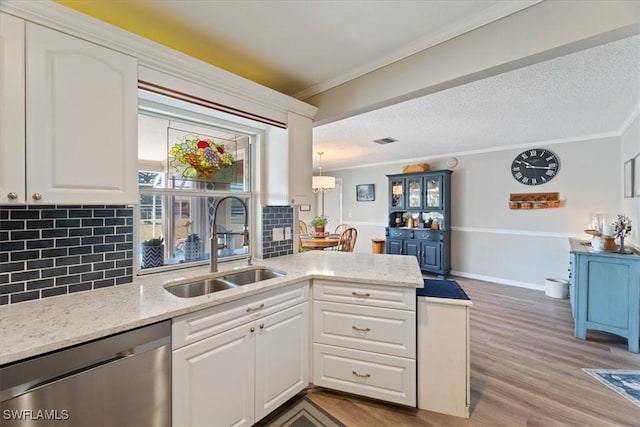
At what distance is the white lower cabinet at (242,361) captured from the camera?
1286 millimetres

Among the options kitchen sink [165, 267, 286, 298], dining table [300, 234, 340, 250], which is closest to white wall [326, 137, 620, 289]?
dining table [300, 234, 340, 250]

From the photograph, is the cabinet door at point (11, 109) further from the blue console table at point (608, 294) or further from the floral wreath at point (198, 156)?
the blue console table at point (608, 294)

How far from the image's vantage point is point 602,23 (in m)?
1.26

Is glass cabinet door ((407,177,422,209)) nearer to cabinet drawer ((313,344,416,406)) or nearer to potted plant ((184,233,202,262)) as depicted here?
cabinet drawer ((313,344,416,406))

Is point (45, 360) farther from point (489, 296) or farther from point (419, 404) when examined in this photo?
point (489, 296)

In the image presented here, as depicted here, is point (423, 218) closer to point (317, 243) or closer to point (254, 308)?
point (317, 243)

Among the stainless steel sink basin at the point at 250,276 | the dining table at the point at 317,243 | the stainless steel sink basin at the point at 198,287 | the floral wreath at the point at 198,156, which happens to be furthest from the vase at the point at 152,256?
the dining table at the point at 317,243

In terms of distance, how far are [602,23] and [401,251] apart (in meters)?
4.65

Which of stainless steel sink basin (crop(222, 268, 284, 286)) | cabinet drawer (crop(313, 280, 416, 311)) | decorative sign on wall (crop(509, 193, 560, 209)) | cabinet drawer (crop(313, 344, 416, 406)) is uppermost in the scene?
decorative sign on wall (crop(509, 193, 560, 209))

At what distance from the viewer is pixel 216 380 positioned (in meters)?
1.38

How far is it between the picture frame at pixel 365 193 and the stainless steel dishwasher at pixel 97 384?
5.85 m

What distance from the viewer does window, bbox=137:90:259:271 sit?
186 centimetres

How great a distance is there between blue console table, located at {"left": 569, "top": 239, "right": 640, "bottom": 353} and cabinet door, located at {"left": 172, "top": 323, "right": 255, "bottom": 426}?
10.9 feet

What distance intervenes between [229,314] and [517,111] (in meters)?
3.49
